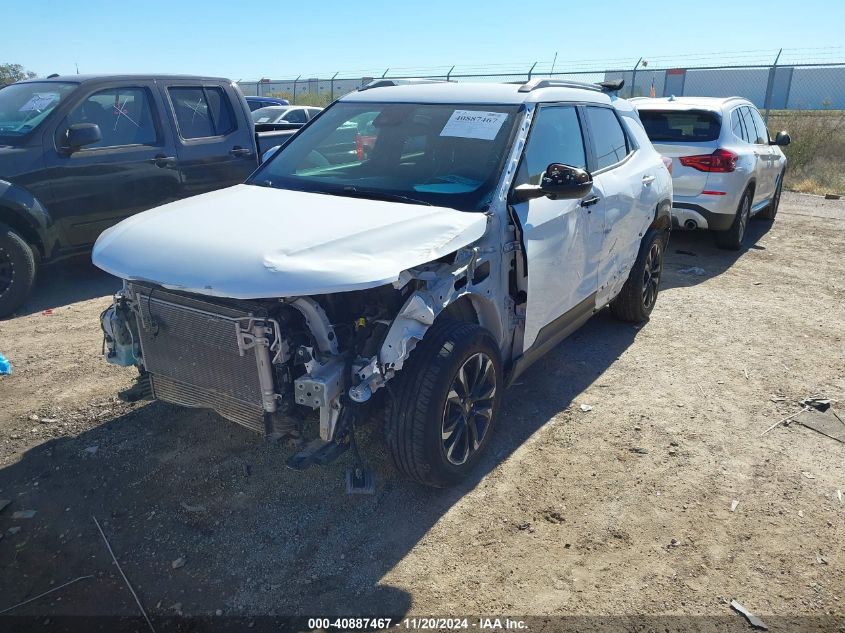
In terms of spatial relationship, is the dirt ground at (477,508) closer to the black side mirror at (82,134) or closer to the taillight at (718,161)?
the black side mirror at (82,134)

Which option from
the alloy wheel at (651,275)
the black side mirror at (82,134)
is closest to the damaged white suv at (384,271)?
the alloy wheel at (651,275)

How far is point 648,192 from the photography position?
5234 mm

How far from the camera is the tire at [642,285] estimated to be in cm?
546

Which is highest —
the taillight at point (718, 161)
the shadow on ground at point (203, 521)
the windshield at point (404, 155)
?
the windshield at point (404, 155)

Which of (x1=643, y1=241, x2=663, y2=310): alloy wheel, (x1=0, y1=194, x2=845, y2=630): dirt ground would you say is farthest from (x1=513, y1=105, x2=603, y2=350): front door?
(x1=643, y1=241, x2=663, y2=310): alloy wheel

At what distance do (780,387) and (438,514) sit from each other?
2942mm

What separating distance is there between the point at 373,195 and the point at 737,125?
672 cm

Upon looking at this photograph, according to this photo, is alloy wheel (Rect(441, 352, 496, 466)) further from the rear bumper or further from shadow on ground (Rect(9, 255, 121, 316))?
the rear bumper

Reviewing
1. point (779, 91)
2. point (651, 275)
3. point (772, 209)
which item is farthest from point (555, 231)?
point (779, 91)

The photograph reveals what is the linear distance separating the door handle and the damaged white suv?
2.84m

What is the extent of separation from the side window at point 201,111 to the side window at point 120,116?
0.30 metres

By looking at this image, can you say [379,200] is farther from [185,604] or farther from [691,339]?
[691,339]

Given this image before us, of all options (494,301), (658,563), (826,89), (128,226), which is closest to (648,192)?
(494,301)

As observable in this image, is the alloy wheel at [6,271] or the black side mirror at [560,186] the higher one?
the black side mirror at [560,186]
